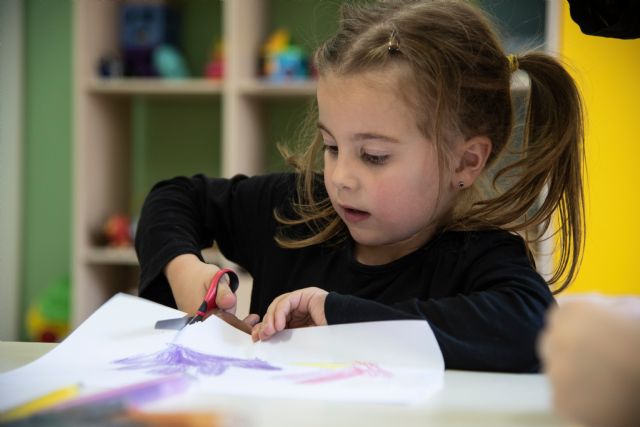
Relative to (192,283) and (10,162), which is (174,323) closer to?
(192,283)

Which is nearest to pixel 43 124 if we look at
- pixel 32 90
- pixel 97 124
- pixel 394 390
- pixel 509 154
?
pixel 32 90

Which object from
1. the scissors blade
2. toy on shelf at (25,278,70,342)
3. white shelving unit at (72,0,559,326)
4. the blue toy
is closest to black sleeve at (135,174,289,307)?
the scissors blade

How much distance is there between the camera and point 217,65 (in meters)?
2.18

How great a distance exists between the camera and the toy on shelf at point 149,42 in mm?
2211

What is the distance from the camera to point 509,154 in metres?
0.94

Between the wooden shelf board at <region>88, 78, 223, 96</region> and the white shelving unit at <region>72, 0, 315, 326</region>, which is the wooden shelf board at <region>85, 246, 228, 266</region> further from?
the wooden shelf board at <region>88, 78, 223, 96</region>

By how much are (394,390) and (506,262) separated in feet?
1.07

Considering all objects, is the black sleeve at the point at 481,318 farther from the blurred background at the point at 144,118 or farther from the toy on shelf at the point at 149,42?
the toy on shelf at the point at 149,42

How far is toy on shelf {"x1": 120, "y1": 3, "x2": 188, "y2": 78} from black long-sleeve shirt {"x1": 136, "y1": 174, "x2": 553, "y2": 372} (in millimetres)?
1210

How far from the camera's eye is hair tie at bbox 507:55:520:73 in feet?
2.92

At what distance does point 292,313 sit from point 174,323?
0.11 metres

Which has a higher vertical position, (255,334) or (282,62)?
(282,62)

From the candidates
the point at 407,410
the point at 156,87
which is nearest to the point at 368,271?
the point at 407,410

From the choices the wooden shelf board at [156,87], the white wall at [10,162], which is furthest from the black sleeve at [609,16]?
the white wall at [10,162]
